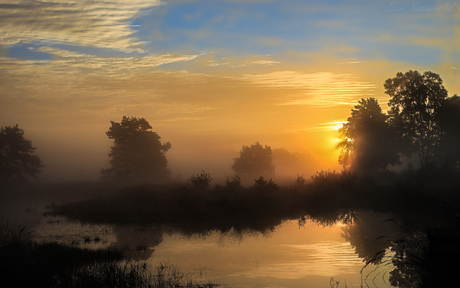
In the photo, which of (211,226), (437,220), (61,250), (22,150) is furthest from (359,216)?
(22,150)

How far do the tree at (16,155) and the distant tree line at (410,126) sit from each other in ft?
174

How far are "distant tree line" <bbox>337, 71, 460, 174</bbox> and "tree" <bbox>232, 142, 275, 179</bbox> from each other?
39995 mm

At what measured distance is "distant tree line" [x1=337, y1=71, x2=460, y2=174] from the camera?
2009 inches

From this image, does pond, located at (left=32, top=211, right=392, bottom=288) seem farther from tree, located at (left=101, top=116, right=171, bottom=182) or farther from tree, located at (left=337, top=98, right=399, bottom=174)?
tree, located at (left=101, top=116, right=171, bottom=182)

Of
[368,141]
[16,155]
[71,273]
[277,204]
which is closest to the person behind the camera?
[71,273]

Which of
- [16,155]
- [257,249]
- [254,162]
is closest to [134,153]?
[16,155]

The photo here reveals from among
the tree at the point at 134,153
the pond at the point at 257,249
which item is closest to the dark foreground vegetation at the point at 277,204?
the pond at the point at 257,249

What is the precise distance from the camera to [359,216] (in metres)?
34.1

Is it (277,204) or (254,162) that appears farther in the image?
(254,162)

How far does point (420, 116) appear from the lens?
5312 centimetres

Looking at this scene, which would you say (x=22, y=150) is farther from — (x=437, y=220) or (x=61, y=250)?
(x=437, y=220)

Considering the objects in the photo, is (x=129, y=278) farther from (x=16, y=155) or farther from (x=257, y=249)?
(x=16, y=155)

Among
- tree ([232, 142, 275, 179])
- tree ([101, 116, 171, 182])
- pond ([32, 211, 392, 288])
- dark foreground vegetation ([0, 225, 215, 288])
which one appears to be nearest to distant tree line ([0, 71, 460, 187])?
tree ([101, 116, 171, 182])

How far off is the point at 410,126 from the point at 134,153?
4471 centimetres
